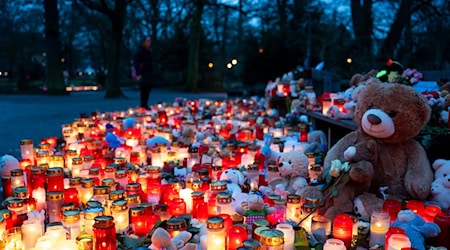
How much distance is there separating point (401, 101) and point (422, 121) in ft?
0.66

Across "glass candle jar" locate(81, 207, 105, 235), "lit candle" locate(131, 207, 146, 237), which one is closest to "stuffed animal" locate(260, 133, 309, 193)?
"lit candle" locate(131, 207, 146, 237)

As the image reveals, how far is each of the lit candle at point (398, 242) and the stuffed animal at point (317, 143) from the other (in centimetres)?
236

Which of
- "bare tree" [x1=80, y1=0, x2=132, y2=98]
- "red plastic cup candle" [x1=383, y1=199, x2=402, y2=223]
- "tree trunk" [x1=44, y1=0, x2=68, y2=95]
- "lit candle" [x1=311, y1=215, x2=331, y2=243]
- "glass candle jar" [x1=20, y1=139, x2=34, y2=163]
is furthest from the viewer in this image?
"tree trunk" [x1=44, y1=0, x2=68, y2=95]

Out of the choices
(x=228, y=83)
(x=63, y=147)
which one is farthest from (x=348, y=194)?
(x=228, y=83)

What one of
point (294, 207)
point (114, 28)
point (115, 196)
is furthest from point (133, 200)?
point (114, 28)

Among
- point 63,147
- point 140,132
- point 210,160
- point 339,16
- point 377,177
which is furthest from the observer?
point 339,16

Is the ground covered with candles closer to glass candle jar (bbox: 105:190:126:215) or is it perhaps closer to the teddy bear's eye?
glass candle jar (bbox: 105:190:126:215)

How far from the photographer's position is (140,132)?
5305 mm

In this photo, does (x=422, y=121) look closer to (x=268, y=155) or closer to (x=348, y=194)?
(x=348, y=194)

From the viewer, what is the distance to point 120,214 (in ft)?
7.73

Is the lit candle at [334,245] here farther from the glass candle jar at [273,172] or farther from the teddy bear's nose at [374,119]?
the glass candle jar at [273,172]

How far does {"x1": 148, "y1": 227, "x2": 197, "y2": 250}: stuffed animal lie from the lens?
1921 millimetres

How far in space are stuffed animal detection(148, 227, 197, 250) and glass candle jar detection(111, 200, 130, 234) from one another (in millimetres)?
408

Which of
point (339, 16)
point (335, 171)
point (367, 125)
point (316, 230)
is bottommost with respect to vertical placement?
point (316, 230)
